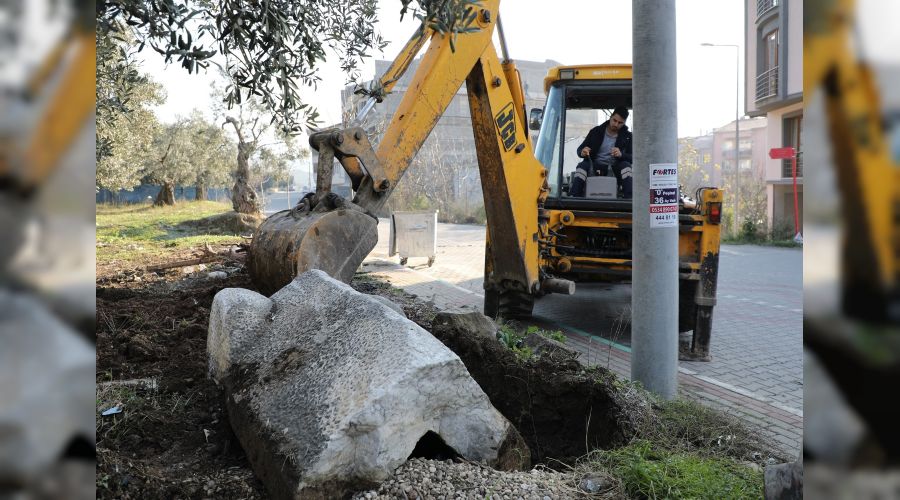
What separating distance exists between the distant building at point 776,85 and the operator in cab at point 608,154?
1655 cm

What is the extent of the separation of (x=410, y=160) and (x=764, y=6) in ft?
80.5

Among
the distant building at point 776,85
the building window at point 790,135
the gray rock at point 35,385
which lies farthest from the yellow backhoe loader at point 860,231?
the building window at point 790,135

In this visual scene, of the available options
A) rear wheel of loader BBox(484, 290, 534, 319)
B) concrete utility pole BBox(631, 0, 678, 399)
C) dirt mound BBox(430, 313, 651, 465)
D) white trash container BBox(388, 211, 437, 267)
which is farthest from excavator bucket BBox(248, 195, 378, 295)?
white trash container BBox(388, 211, 437, 267)

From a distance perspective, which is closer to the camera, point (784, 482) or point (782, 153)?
point (784, 482)

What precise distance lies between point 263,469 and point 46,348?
2.82 meters

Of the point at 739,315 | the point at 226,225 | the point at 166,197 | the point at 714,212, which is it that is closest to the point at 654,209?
the point at 714,212

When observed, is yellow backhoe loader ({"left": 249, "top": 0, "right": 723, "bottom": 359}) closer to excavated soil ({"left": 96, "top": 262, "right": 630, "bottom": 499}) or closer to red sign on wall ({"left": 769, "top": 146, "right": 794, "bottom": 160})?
excavated soil ({"left": 96, "top": 262, "right": 630, "bottom": 499})

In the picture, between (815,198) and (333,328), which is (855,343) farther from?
(333,328)

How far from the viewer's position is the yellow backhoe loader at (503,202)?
5.84 m

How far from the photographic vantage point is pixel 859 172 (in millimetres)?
564

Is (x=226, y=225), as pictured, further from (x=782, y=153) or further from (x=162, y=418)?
(x=162, y=418)

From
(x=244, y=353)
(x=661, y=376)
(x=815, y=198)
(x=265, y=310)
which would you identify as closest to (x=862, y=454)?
(x=815, y=198)

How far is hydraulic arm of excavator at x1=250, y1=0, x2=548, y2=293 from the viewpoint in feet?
18.8

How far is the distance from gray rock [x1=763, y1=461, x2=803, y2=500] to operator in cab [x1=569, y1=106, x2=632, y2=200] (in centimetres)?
606
